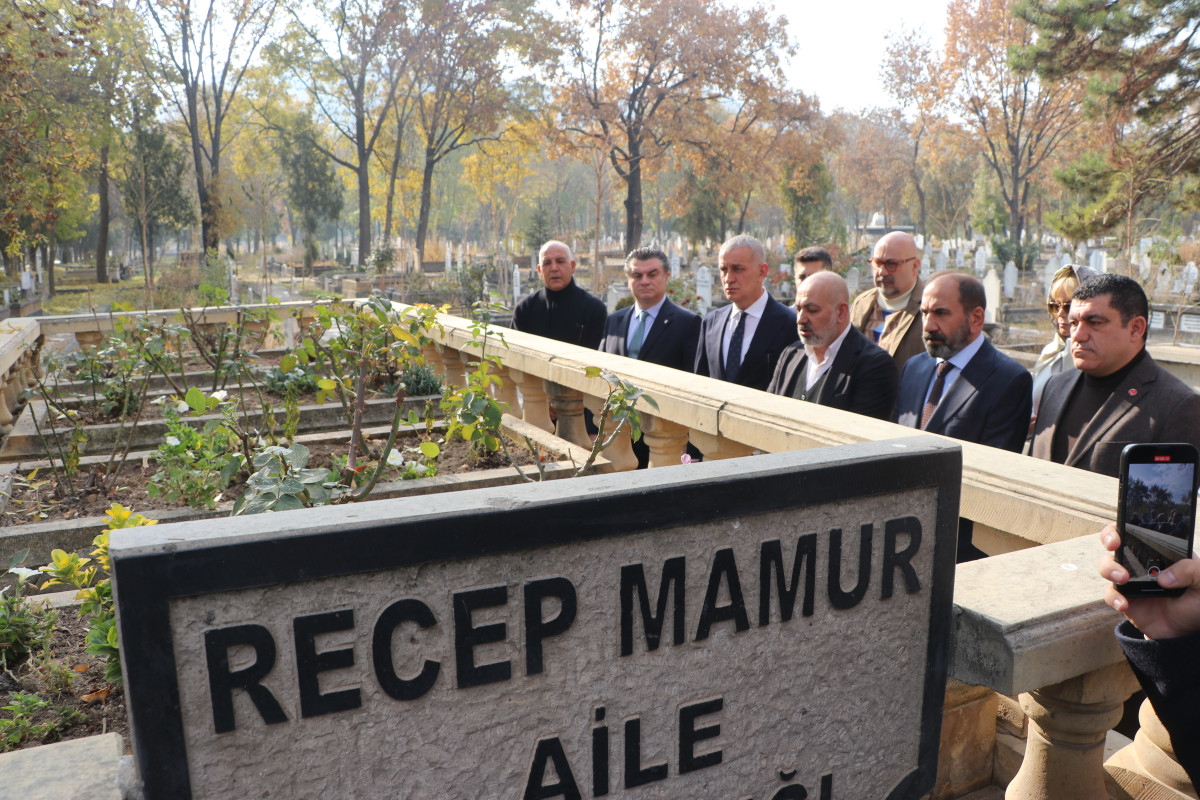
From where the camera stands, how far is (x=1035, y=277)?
1210 inches

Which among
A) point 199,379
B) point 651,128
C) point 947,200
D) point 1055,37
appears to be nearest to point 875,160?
point 947,200

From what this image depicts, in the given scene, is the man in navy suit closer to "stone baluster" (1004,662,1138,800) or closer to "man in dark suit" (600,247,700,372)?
"man in dark suit" (600,247,700,372)

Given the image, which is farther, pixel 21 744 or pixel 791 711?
pixel 21 744

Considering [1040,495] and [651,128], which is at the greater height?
[651,128]

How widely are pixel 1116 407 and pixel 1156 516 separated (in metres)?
2.10

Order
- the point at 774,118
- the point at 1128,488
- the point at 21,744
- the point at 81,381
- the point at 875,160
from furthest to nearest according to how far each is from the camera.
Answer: the point at 875,160, the point at 774,118, the point at 81,381, the point at 21,744, the point at 1128,488

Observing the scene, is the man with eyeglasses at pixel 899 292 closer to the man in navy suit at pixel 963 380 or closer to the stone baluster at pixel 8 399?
the man in navy suit at pixel 963 380

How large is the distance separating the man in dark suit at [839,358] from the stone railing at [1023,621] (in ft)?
3.19

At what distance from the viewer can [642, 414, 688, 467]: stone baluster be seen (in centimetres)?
401

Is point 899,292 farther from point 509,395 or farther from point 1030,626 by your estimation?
point 1030,626

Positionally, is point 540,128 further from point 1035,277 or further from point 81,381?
point 81,381

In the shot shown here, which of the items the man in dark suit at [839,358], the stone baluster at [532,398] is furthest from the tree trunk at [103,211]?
the man in dark suit at [839,358]

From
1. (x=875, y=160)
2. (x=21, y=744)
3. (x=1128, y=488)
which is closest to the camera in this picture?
(x=1128, y=488)

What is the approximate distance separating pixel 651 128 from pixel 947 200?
31.8 m
